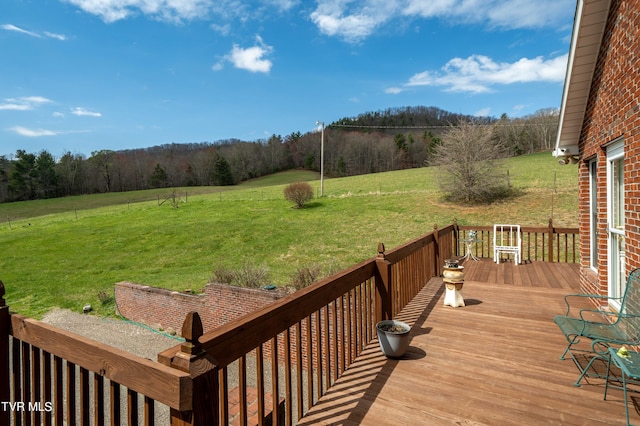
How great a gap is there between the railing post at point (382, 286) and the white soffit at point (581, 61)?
3.63 metres

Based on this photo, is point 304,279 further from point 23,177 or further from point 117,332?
point 23,177

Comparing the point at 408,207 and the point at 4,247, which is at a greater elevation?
the point at 408,207

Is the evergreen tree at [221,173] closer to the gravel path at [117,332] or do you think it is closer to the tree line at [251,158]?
the tree line at [251,158]

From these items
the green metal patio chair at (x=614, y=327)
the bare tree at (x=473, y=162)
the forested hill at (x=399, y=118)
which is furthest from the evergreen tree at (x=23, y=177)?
the green metal patio chair at (x=614, y=327)

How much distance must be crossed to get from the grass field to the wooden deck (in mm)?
8061

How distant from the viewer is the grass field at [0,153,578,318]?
13478 mm

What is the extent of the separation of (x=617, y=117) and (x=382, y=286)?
3114 mm

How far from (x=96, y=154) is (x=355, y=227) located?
192 feet

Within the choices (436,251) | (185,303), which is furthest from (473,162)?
(185,303)

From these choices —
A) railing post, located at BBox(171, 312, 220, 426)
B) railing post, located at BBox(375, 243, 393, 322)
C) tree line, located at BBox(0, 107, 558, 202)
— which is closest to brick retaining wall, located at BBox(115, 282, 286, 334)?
railing post, located at BBox(375, 243, 393, 322)

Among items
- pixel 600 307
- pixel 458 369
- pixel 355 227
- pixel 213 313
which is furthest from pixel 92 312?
pixel 600 307

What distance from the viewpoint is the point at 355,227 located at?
57.1ft

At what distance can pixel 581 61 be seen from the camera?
165 inches

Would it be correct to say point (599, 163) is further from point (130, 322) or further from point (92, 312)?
point (92, 312)
